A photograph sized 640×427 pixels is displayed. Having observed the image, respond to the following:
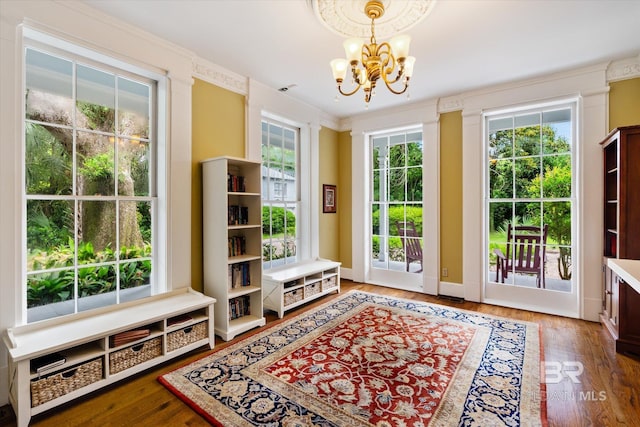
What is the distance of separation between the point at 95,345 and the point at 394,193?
4150 mm

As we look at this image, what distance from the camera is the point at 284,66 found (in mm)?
3357

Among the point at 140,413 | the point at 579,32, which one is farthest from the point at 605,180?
the point at 140,413

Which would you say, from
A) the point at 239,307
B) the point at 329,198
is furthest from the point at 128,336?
the point at 329,198

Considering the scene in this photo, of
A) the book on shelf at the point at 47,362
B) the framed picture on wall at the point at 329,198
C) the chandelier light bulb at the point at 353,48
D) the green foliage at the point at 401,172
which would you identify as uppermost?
the chandelier light bulb at the point at 353,48

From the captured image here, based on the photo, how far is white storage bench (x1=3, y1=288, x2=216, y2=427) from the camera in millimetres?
1847

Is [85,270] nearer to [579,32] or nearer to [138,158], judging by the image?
[138,158]

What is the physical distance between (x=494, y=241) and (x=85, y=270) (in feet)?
15.2

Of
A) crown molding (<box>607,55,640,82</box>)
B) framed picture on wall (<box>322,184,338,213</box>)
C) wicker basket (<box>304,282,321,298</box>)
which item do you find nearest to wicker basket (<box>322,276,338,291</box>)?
wicker basket (<box>304,282,321,298</box>)

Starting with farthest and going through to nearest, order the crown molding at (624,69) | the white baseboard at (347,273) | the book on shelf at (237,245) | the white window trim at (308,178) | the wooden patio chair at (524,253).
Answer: the white baseboard at (347,273) < the white window trim at (308,178) < the wooden patio chair at (524,253) < the book on shelf at (237,245) < the crown molding at (624,69)

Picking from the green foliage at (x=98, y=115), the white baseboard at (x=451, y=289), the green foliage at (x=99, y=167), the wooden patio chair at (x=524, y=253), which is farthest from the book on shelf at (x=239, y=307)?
the wooden patio chair at (x=524, y=253)

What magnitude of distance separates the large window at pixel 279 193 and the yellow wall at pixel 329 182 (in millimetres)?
501

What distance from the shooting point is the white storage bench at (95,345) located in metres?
1.85

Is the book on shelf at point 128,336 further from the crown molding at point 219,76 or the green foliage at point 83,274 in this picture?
the crown molding at point 219,76

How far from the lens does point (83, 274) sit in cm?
253
